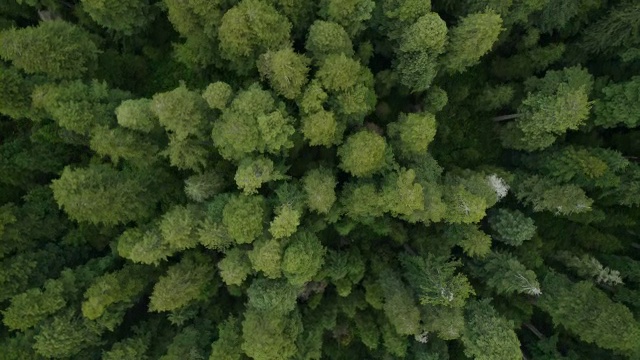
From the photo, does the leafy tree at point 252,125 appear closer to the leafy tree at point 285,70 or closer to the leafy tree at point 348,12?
the leafy tree at point 285,70

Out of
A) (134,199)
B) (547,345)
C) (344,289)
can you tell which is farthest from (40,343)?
(547,345)

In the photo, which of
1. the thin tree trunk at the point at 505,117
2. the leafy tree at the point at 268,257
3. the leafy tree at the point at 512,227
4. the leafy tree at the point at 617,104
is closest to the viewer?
the leafy tree at the point at 268,257

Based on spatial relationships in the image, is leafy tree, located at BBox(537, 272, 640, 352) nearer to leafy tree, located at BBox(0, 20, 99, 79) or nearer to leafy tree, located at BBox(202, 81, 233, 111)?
leafy tree, located at BBox(202, 81, 233, 111)

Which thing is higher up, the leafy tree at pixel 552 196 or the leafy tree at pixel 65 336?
the leafy tree at pixel 65 336

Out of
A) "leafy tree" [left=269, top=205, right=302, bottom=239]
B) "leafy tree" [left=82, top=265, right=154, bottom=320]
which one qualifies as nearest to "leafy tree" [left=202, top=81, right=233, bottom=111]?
"leafy tree" [left=269, top=205, right=302, bottom=239]

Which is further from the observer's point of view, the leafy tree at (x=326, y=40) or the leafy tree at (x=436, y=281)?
the leafy tree at (x=436, y=281)

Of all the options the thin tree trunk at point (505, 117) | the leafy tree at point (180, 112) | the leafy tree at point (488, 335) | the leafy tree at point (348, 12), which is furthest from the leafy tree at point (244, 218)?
the thin tree trunk at point (505, 117)

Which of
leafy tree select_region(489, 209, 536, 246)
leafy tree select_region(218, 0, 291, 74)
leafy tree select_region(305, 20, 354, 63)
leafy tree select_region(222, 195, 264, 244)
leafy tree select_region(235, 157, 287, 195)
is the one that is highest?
leafy tree select_region(218, 0, 291, 74)
